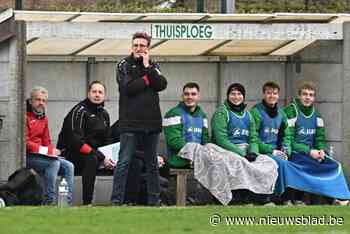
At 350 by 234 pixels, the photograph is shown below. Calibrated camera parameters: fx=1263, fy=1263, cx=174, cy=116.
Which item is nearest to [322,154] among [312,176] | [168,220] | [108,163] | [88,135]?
[312,176]

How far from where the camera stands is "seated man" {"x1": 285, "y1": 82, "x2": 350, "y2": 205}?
1466cm

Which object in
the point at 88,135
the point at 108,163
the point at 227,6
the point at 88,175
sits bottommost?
the point at 88,175

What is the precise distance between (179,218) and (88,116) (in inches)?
130

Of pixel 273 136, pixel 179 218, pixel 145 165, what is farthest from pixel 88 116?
pixel 179 218

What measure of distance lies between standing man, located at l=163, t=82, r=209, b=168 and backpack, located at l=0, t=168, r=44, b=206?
1924 millimetres

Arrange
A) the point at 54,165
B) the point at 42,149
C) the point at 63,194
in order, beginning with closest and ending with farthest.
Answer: the point at 63,194
the point at 54,165
the point at 42,149

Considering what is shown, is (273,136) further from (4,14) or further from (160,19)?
(4,14)

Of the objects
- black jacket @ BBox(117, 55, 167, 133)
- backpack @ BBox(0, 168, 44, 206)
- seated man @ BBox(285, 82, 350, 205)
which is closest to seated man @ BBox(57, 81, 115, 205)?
backpack @ BBox(0, 168, 44, 206)

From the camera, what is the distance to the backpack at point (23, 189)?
1309 cm

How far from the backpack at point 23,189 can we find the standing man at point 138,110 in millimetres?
804

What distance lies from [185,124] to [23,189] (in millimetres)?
2406

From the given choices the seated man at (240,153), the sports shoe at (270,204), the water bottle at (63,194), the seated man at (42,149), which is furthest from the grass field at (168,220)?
the seated man at (42,149)

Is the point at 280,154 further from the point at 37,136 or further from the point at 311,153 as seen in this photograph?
the point at 37,136

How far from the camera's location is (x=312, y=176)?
1477cm
